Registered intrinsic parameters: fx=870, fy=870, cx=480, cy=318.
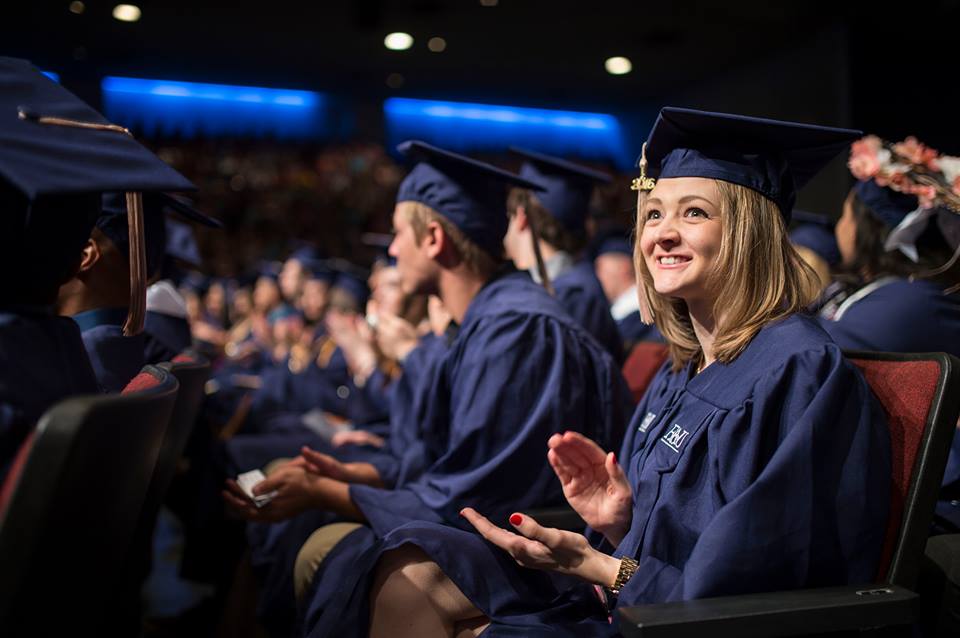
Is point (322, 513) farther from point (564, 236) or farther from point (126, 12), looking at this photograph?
point (126, 12)

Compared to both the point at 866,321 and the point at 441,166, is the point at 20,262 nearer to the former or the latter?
the point at 441,166

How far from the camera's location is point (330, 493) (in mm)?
2619

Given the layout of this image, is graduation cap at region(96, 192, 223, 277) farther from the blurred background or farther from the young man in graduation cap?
the blurred background

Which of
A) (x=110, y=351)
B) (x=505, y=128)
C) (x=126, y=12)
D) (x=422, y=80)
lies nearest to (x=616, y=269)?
(x=110, y=351)

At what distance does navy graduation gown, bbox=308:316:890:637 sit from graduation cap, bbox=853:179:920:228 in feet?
4.63

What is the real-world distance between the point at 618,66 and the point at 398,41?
2492mm

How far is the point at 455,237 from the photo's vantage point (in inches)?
112

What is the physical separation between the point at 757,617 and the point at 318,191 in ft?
31.4

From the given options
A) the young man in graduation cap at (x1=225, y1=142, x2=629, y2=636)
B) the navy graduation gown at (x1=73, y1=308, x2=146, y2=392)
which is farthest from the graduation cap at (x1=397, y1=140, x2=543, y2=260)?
the navy graduation gown at (x1=73, y1=308, x2=146, y2=392)

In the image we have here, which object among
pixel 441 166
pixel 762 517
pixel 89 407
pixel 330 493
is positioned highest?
pixel 441 166

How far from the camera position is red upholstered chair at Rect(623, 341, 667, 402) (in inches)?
131

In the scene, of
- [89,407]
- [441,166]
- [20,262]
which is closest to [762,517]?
[89,407]

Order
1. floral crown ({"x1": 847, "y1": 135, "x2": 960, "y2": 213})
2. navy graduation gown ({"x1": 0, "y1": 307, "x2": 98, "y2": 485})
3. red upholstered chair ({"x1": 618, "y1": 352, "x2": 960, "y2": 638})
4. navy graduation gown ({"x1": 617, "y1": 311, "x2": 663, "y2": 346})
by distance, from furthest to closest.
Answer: navy graduation gown ({"x1": 617, "y1": 311, "x2": 663, "y2": 346}) < floral crown ({"x1": 847, "y1": 135, "x2": 960, "y2": 213}) < red upholstered chair ({"x1": 618, "y1": 352, "x2": 960, "y2": 638}) < navy graduation gown ({"x1": 0, "y1": 307, "x2": 98, "y2": 485})

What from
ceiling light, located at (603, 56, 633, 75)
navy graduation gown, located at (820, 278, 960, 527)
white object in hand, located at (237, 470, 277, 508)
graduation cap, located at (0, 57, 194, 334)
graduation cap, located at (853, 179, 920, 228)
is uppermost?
ceiling light, located at (603, 56, 633, 75)
